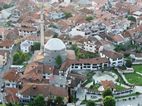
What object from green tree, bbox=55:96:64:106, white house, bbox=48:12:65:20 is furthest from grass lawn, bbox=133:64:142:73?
white house, bbox=48:12:65:20

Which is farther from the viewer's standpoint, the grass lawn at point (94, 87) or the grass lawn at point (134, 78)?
the grass lawn at point (134, 78)

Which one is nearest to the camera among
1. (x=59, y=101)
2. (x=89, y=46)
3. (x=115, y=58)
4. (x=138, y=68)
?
(x=59, y=101)

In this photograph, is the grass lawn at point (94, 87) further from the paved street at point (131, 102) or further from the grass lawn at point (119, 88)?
the paved street at point (131, 102)

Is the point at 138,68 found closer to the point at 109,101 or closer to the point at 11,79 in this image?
the point at 109,101

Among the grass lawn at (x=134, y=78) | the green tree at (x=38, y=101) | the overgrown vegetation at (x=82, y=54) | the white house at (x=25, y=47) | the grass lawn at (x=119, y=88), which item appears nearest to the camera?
the green tree at (x=38, y=101)

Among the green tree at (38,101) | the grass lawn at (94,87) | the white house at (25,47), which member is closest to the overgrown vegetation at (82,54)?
the white house at (25,47)

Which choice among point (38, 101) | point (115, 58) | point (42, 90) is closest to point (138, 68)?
point (115, 58)

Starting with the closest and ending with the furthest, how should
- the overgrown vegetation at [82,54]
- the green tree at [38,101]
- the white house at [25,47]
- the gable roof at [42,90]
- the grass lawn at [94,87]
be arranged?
the green tree at [38,101] < the gable roof at [42,90] < the grass lawn at [94,87] < the overgrown vegetation at [82,54] < the white house at [25,47]

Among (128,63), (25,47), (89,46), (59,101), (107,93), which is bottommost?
(59,101)

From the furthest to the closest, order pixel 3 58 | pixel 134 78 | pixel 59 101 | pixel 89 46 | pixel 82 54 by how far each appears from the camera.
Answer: pixel 89 46, pixel 82 54, pixel 3 58, pixel 134 78, pixel 59 101

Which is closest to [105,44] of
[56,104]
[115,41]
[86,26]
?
[115,41]

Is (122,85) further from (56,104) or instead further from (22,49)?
(22,49)
